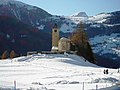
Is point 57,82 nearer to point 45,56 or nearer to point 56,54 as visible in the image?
point 45,56

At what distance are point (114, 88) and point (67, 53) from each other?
53.2 m

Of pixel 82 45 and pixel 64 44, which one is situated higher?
pixel 64 44

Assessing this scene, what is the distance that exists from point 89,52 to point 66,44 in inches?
308

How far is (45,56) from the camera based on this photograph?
78.5m

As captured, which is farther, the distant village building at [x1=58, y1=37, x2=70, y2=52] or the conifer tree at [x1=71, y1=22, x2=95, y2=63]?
the conifer tree at [x1=71, y1=22, x2=95, y2=63]

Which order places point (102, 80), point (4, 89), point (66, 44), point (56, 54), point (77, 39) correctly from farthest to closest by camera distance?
point (77, 39)
point (66, 44)
point (56, 54)
point (102, 80)
point (4, 89)

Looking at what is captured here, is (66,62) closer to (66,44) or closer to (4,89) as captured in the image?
(66,44)

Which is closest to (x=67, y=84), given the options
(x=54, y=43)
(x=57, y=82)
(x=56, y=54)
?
(x=57, y=82)

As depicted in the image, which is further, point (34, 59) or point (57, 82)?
point (34, 59)

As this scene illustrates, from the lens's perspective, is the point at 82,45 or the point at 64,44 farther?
the point at 82,45

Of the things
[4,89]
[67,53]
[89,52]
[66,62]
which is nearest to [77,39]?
[89,52]

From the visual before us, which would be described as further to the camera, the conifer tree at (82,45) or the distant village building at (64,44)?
the conifer tree at (82,45)

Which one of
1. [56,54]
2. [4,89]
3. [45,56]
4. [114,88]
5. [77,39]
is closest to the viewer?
[4,89]

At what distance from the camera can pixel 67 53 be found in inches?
3383
